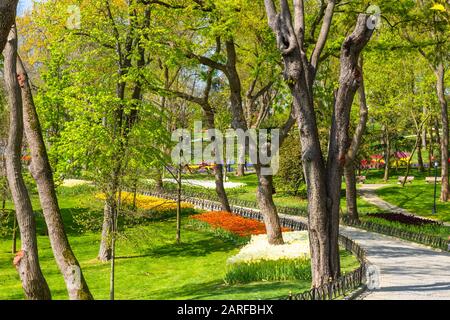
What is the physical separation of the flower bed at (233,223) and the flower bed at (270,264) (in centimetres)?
482

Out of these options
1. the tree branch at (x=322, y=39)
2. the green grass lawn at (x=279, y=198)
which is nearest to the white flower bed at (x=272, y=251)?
the tree branch at (x=322, y=39)

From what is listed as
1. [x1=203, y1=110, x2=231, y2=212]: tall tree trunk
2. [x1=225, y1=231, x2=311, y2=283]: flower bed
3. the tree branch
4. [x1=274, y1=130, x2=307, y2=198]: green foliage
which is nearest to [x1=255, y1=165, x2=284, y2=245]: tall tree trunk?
[x1=225, y1=231, x2=311, y2=283]: flower bed

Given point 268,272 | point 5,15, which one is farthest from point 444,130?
point 5,15

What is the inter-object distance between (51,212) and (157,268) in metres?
9.25

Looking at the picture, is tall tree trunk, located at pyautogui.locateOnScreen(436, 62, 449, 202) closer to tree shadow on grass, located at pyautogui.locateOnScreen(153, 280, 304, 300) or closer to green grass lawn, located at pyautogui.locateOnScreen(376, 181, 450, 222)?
green grass lawn, located at pyautogui.locateOnScreen(376, 181, 450, 222)

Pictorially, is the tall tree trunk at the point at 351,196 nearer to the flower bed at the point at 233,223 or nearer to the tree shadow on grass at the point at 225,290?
the flower bed at the point at 233,223

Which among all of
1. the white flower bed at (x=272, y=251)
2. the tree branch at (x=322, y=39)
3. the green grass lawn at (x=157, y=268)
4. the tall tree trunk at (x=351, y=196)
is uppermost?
the tree branch at (x=322, y=39)

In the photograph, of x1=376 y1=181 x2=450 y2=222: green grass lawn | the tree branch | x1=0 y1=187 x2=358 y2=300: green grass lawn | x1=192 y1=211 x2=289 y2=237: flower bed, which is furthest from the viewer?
x1=376 y1=181 x2=450 y2=222: green grass lawn

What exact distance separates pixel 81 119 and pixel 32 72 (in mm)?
32160

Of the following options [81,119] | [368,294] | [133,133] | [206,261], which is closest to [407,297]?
[368,294]

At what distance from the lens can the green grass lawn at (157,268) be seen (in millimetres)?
16250

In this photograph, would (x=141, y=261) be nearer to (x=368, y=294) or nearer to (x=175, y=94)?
(x=175, y=94)

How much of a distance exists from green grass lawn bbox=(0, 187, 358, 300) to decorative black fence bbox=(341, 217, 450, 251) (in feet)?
17.6

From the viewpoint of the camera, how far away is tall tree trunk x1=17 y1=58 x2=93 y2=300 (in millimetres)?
12562
